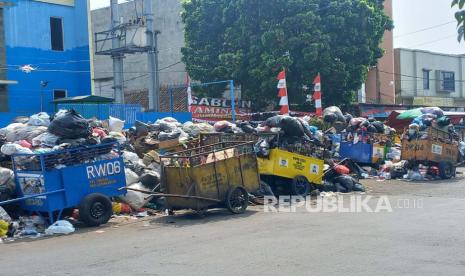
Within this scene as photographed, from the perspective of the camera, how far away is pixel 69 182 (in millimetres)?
10578

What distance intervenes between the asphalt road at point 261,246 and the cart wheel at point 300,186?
2.31 meters

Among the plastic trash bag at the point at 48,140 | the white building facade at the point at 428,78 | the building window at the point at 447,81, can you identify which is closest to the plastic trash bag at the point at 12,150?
the plastic trash bag at the point at 48,140

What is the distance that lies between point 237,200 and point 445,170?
923 centimetres

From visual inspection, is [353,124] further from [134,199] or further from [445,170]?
[134,199]

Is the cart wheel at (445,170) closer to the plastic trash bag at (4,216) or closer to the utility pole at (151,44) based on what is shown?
the plastic trash bag at (4,216)

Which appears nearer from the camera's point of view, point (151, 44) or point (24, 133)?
point (24, 133)

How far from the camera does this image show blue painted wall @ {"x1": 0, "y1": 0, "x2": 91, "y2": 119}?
25125 millimetres

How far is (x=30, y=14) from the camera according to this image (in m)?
25.7

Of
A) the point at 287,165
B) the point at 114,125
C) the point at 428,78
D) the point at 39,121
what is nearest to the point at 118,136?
the point at 114,125

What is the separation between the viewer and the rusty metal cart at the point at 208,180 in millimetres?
11188

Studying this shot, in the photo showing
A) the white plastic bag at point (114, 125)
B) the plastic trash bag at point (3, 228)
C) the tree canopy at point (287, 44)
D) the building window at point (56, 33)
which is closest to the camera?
the plastic trash bag at point (3, 228)

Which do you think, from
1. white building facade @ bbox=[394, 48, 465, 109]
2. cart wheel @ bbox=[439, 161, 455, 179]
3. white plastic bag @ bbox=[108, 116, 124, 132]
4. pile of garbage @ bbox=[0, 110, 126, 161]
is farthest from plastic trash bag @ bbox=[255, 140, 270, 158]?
white building facade @ bbox=[394, 48, 465, 109]

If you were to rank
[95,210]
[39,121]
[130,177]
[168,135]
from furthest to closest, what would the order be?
[168,135], [39,121], [130,177], [95,210]

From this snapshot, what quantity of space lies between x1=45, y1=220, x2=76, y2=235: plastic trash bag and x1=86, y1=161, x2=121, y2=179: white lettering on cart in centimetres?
102
